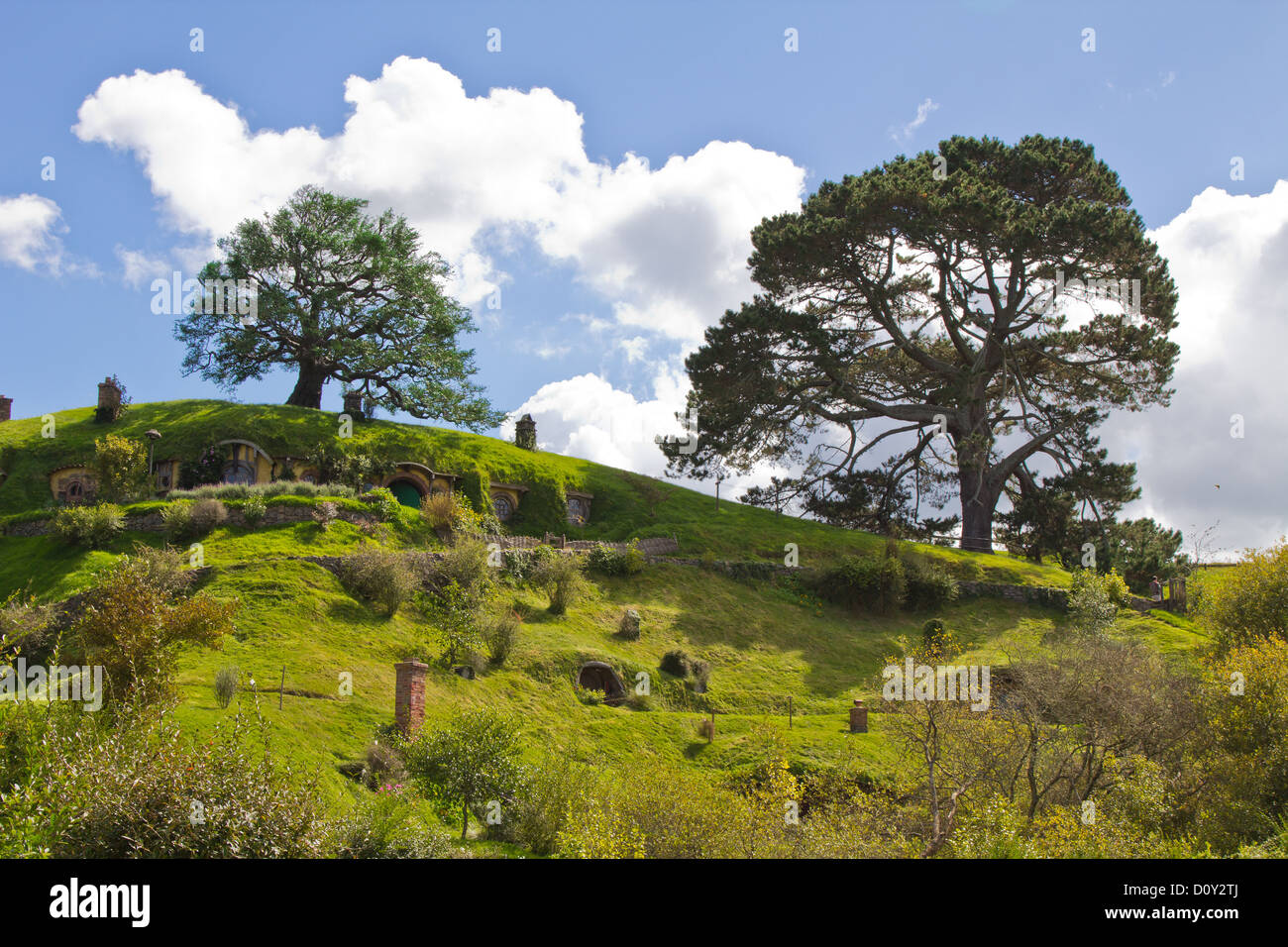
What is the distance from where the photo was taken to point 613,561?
37.9m

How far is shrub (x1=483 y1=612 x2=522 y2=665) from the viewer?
27.9m

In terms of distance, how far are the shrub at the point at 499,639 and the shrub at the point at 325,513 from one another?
10.4 m

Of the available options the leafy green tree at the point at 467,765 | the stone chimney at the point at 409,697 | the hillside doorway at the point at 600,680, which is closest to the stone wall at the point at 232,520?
the hillside doorway at the point at 600,680

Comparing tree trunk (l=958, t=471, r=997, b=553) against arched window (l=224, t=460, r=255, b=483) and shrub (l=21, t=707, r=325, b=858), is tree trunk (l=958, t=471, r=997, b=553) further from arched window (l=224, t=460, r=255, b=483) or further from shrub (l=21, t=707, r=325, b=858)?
shrub (l=21, t=707, r=325, b=858)

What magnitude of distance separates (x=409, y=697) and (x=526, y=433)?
3239 cm

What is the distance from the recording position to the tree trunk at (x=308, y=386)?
53.8 meters

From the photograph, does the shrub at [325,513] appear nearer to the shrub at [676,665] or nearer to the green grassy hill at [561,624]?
the green grassy hill at [561,624]

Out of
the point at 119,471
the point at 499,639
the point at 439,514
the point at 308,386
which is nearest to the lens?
the point at 499,639

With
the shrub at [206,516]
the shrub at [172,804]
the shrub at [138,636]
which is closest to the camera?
the shrub at [172,804]

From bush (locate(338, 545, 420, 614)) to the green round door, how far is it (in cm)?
1312

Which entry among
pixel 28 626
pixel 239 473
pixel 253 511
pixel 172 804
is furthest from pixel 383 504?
pixel 172 804

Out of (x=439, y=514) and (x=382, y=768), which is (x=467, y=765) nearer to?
(x=382, y=768)

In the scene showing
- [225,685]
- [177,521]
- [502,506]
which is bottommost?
[225,685]

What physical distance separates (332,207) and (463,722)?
43.7 m
